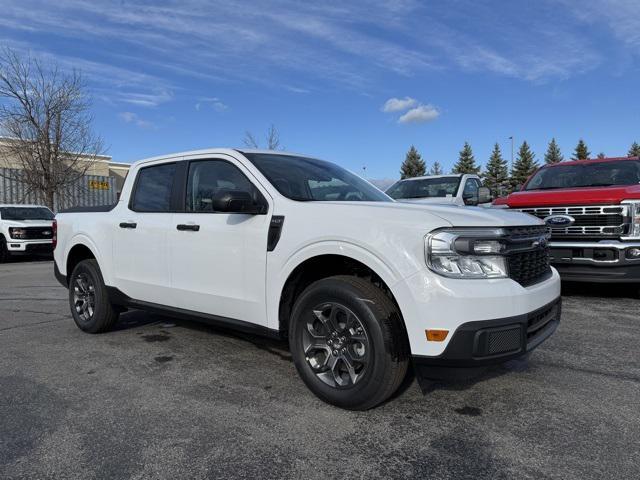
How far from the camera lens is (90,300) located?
534 cm

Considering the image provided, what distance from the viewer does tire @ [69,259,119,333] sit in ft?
16.9

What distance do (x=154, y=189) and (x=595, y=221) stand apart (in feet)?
17.3

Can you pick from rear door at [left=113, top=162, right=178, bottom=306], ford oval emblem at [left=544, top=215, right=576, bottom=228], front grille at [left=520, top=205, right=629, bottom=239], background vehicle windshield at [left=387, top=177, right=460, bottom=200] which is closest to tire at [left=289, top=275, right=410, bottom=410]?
rear door at [left=113, top=162, right=178, bottom=306]

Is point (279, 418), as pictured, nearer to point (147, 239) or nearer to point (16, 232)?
point (147, 239)

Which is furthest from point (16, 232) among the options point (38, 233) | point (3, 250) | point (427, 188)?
point (427, 188)

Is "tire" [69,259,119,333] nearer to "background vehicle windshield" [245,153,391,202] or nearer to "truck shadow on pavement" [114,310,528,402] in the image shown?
"truck shadow on pavement" [114,310,528,402]

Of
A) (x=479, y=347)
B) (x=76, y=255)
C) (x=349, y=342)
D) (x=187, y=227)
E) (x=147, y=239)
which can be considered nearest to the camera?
(x=479, y=347)

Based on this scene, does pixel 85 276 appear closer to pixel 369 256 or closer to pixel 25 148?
pixel 369 256

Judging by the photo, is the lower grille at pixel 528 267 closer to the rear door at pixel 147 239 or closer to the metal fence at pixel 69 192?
the rear door at pixel 147 239

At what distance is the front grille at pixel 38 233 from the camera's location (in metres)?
14.7

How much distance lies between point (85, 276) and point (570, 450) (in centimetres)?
472

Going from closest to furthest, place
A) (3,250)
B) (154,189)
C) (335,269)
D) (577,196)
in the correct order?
(335,269)
(154,189)
(577,196)
(3,250)

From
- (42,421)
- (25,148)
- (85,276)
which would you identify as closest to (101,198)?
(25,148)

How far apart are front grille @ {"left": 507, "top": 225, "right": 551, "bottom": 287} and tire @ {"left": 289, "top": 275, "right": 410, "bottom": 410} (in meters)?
0.78
